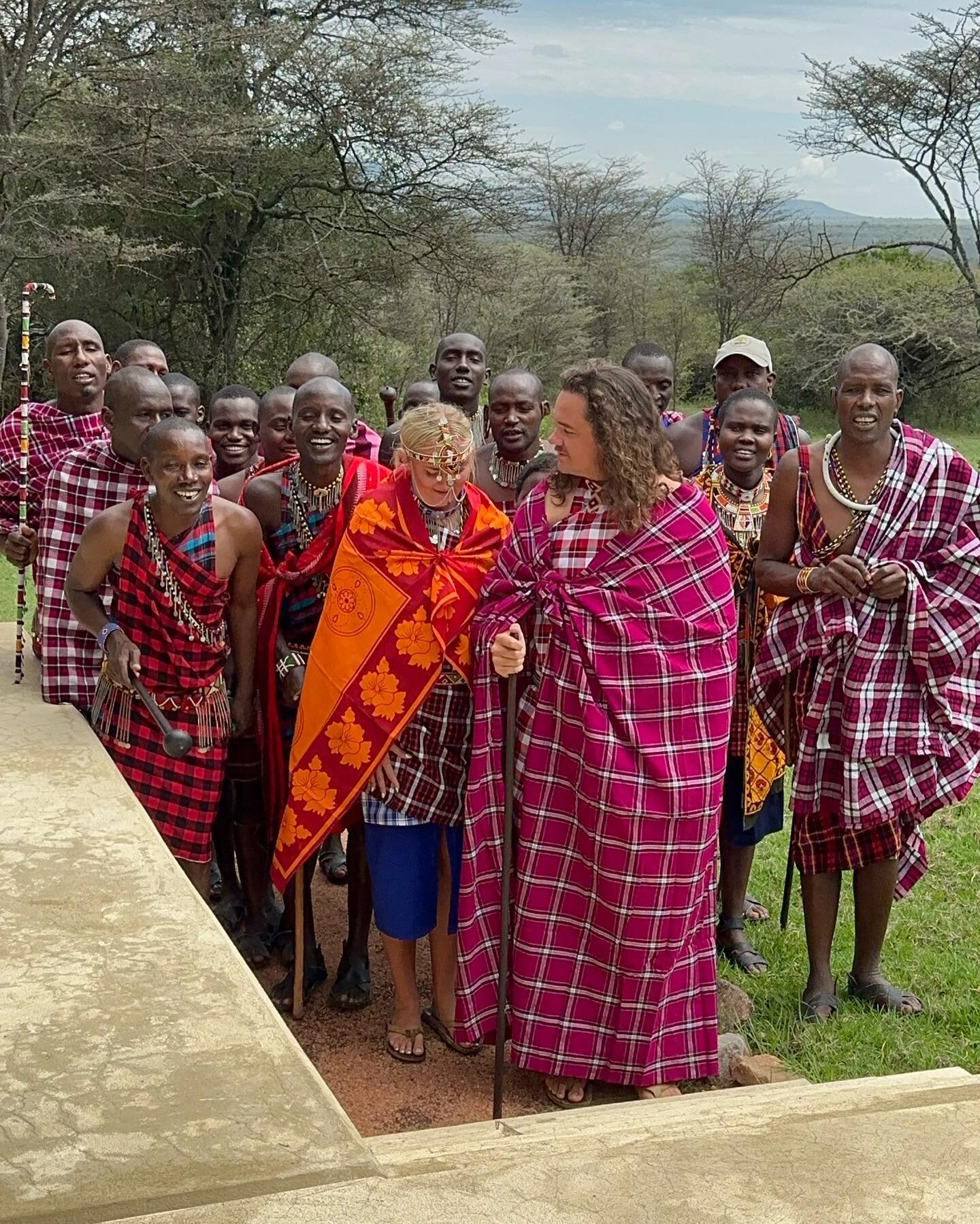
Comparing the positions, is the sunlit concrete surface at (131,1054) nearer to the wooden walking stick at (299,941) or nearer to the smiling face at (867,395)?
the wooden walking stick at (299,941)

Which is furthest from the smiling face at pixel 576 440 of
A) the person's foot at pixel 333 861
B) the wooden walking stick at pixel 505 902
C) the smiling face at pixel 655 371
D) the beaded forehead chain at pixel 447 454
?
the person's foot at pixel 333 861

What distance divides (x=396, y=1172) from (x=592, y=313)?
31412mm

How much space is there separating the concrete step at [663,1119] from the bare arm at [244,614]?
1.72 m

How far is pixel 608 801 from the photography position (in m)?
3.48

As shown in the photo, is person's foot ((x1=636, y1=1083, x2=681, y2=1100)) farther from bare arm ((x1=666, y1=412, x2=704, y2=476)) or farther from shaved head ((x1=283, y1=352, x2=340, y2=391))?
shaved head ((x1=283, y1=352, x2=340, y2=391))

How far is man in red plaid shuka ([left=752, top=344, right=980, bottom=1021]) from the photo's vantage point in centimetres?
394

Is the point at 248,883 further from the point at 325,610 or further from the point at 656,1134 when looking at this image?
the point at 656,1134

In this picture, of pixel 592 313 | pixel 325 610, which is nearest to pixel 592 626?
pixel 325 610

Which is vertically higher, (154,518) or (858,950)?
(154,518)

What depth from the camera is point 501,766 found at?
3.71 metres

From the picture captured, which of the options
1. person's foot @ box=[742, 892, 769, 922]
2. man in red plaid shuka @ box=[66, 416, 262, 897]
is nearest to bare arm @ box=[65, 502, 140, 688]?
man in red plaid shuka @ box=[66, 416, 262, 897]

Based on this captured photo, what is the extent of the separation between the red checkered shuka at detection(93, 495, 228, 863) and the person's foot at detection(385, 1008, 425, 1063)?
823 millimetres

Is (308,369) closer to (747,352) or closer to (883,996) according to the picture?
(747,352)

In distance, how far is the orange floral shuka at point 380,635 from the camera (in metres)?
3.81
